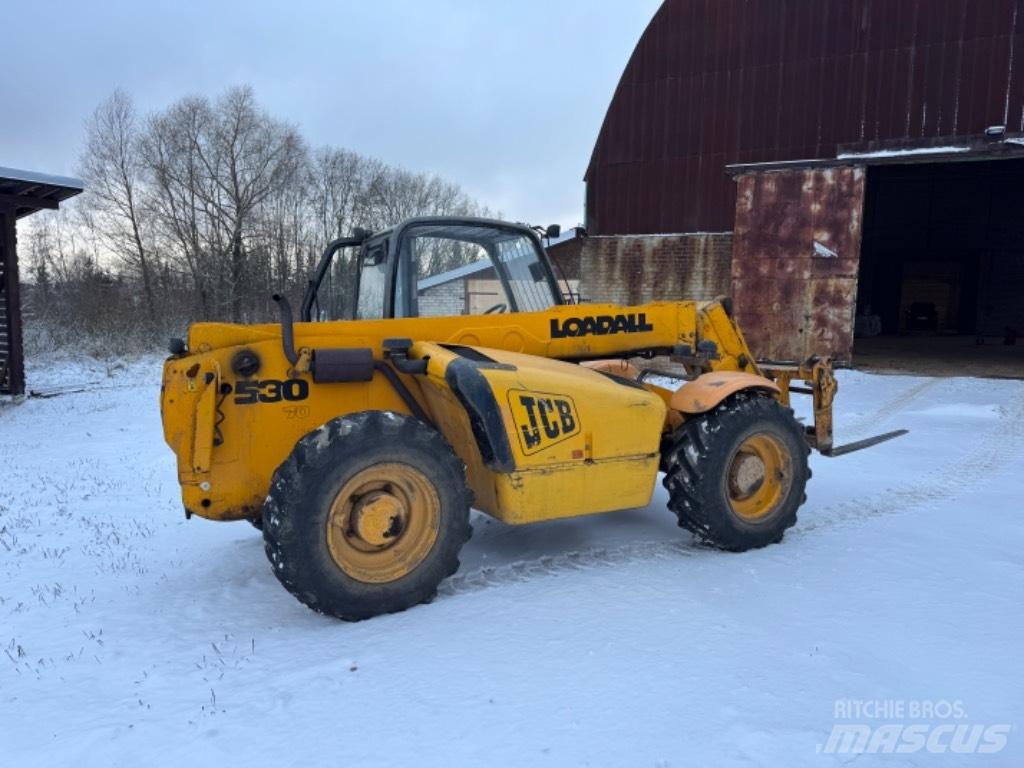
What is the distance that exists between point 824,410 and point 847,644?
8.57ft

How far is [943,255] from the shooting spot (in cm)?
2648

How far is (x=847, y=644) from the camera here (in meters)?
3.27

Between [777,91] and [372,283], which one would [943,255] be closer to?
[777,91]

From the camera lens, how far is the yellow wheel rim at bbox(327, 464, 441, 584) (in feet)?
11.7

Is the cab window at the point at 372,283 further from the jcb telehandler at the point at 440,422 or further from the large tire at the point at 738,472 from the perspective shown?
the large tire at the point at 738,472

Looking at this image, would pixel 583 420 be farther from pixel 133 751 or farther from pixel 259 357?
pixel 133 751

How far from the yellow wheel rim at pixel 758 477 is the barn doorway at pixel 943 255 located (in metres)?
20.3

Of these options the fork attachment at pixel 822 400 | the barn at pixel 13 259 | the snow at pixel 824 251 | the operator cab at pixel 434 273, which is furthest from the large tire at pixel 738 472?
the barn at pixel 13 259

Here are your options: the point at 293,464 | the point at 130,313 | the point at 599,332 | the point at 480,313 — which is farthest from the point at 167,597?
the point at 130,313

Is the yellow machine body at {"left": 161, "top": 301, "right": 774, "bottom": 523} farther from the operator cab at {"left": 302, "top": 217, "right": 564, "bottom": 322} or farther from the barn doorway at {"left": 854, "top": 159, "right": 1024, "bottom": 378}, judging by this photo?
the barn doorway at {"left": 854, "top": 159, "right": 1024, "bottom": 378}

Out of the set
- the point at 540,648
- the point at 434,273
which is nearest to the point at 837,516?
the point at 540,648

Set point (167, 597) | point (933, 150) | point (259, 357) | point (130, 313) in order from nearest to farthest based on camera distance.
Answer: point (259, 357) < point (167, 597) < point (933, 150) < point (130, 313)

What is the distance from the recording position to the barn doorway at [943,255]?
24.8 m

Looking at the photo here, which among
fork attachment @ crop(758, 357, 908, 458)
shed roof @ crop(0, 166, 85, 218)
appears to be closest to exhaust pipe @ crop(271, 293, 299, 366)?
fork attachment @ crop(758, 357, 908, 458)
